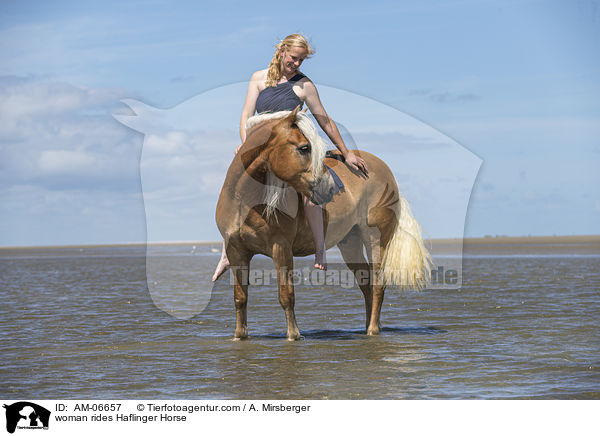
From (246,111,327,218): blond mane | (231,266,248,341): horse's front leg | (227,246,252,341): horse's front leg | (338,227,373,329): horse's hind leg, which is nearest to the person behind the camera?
(246,111,327,218): blond mane

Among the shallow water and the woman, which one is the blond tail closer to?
the shallow water

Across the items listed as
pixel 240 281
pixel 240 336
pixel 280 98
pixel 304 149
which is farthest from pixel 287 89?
pixel 240 336

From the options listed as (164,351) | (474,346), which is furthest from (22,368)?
(474,346)

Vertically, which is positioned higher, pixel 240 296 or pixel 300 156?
pixel 300 156

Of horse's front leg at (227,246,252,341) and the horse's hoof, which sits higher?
horse's front leg at (227,246,252,341)

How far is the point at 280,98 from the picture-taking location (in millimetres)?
7652

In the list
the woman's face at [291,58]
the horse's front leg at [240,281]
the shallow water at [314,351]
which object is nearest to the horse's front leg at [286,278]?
the shallow water at [314,351]

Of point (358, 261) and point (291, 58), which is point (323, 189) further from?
point (358, 261)

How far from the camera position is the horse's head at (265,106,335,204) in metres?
7.00

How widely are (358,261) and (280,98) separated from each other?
8.84 feet

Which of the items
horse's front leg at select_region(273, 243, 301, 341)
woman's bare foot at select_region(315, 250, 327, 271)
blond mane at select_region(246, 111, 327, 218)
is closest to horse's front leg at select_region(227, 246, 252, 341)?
horse's front leg at select_region(273, 243, 301, 341)

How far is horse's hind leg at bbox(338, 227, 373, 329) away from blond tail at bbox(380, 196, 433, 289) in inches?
12.4
